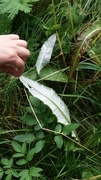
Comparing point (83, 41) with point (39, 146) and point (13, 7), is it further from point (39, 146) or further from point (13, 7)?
point (39, 146)

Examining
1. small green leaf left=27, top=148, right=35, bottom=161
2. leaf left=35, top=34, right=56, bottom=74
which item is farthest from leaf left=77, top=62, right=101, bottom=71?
small green leaf left=27, top=148, right=35, bottom=161

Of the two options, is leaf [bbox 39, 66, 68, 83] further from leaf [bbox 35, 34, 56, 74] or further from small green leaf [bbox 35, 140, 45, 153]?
small green leaf [bbox 35, 140, 45, 153]

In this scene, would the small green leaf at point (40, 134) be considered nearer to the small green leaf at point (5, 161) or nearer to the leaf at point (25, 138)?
the leaf at point (25, 138)

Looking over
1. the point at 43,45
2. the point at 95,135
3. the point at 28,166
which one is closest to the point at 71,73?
the point at 43,45

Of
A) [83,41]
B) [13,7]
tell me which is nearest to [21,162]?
[83,41]

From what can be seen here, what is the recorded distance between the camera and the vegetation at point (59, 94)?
165 cm

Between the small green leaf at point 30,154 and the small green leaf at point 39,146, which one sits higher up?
the small green leaf at point 39,146

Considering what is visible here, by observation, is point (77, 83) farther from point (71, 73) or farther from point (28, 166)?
point (28, 166)

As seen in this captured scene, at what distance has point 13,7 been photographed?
192cm

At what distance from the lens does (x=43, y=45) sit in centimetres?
191

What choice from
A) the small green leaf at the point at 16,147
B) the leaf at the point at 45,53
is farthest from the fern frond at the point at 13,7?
the small green leaf at the point at 16,147

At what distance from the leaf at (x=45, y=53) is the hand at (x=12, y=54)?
47 centimetres

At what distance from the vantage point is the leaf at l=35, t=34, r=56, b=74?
1.87 metres

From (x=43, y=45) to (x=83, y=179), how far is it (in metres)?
0.64
